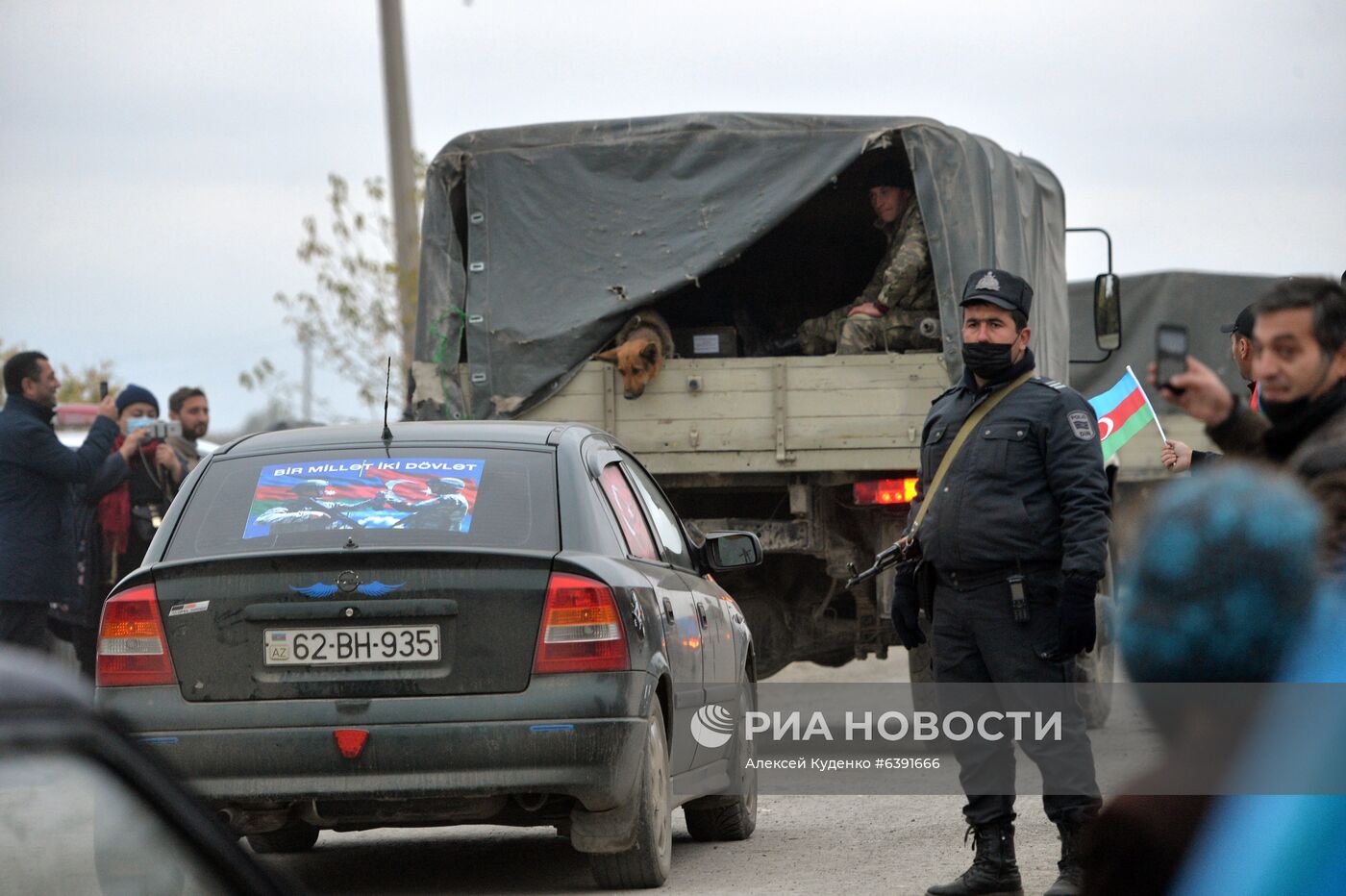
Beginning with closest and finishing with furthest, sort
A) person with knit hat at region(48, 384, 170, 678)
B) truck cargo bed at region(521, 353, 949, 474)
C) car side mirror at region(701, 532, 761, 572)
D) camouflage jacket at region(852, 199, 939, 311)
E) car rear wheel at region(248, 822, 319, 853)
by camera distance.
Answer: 1. car rear wheel at region(248, 822, 319, 853)
2. car side mirror at region(701, 532, 761, 572)
3. truck cargo bed at region(521, 353, 949, 474)
4. camouflage jacket at region(852, 199, 939, 311)
5. person with knit hat at region(48, 384, 170, 678)

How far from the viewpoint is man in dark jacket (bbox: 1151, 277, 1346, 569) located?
3.16m

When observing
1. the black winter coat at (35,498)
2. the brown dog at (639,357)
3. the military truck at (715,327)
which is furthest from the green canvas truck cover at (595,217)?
the black winter coat at (35,498)

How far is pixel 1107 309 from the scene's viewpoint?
12.7 m

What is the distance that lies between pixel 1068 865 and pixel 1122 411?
367 centimetres

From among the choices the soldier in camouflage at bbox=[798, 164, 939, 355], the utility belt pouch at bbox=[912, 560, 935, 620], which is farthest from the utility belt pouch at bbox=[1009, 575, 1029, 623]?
the soldier in camouflage at bbox=[798, 164, 939, 355]

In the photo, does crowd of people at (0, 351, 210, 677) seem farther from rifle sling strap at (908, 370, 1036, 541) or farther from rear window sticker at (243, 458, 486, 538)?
rifle sling strap at (908, 370, 1036, 541)

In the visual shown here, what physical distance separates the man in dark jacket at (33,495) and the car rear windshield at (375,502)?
4007 millimetres

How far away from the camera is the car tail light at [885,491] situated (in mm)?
9859

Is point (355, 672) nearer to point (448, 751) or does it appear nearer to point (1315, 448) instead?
point (448, 751)

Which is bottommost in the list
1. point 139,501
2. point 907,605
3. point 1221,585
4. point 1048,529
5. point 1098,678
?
point 1098,678

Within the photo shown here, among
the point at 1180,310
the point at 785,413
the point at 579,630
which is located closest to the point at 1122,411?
the point at 785,413

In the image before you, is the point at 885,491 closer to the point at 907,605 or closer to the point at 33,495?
the point at 907,605

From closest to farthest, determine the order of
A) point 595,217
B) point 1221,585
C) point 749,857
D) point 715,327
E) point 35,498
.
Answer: point 1221,585
point 749,857
point 35,498
point 595,217
point 715,327

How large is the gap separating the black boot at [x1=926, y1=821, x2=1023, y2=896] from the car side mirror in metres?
1.64
